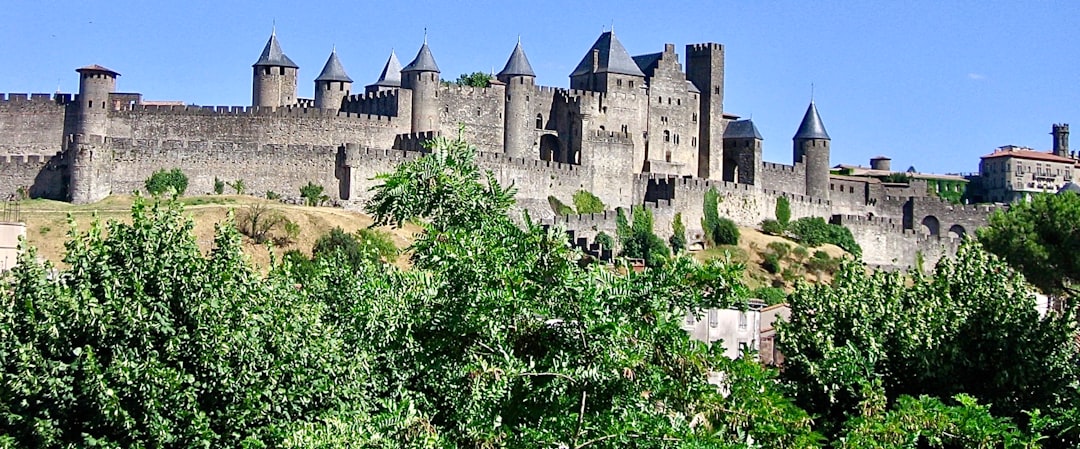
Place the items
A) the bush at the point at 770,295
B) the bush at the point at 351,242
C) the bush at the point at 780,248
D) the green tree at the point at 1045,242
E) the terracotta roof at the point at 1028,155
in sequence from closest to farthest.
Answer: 1. the green tree at the point at 1045,242
2. the bush at the point at 351,242
3. the bush at the point at 770,295
4. the bush at the point at 780,248
5. the terracotta roof at the point at 1028,155

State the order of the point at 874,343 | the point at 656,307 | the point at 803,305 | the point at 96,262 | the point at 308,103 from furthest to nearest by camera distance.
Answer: the point at 308,103, the point at 803,305, the point at 874,343, the point at 96,262, the point at 656,307

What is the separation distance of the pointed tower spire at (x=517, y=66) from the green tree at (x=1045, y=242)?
90.3 ft

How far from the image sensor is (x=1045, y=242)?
49.1 meters

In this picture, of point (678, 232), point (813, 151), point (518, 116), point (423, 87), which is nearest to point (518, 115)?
point (518, 116)

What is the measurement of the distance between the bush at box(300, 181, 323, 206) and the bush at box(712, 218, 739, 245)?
60.3 feet

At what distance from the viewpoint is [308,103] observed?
73.6m

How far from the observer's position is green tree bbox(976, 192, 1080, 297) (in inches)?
1861

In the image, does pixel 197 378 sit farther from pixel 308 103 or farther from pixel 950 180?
pixel 950 180

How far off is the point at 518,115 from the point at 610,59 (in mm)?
5816

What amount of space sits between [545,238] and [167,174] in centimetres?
4576

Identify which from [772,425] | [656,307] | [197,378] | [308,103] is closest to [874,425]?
[772,425]

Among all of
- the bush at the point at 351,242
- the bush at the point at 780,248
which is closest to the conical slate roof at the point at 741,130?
the bush at the point at 780,248

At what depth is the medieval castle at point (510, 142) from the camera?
206 feet

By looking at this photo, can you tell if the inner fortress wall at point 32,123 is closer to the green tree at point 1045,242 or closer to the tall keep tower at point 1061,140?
the green tree at point 1045,242
